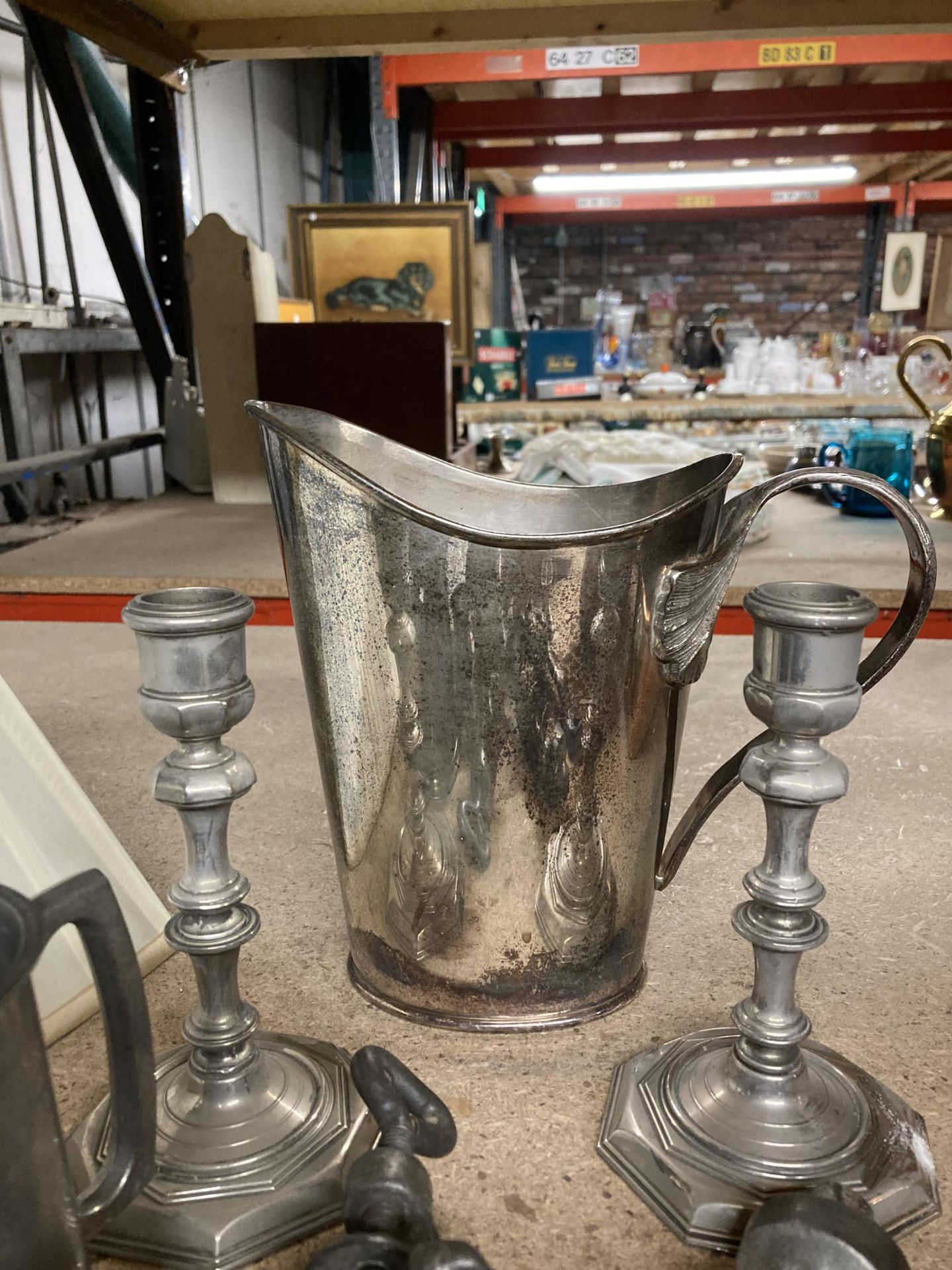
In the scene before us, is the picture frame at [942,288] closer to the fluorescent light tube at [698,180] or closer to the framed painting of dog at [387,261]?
the framed painting of dog at [387,261]

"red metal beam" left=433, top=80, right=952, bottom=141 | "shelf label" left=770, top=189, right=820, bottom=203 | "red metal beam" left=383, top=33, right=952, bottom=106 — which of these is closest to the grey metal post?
"red metal beam" left=383, top=33, right=952, bottom=106

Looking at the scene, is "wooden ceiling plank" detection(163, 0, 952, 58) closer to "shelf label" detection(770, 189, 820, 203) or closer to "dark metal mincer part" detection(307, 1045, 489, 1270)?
"dark metal mincer part" detection(307, 1045, 489, 1270)

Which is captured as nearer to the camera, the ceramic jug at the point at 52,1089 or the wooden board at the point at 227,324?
the ceramic jug at the point at 52,1089

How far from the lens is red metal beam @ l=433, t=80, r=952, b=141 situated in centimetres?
477

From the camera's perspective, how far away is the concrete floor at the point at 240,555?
1.27 m

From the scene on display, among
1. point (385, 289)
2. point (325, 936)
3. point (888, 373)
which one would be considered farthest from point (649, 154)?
point (325, 936)

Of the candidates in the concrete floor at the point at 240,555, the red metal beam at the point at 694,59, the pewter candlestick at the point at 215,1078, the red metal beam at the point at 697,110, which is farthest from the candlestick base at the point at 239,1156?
the red metal beam at the point at 697,110

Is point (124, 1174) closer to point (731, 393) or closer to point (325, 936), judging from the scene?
point (325, 936)

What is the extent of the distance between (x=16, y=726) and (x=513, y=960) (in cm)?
27

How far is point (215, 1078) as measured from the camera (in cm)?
37

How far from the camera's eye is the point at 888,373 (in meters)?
3.75

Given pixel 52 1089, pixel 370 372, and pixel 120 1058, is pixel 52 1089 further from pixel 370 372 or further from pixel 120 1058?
pixel 370 372

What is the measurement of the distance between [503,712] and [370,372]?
1.52 meters

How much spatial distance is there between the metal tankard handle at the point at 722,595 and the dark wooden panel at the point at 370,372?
143 cm
